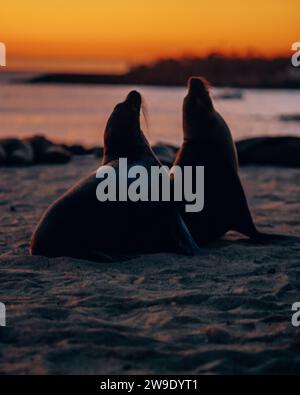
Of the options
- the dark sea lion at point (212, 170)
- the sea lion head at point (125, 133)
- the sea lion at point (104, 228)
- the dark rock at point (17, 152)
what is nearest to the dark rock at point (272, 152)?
the dark rock at point (17, 152)

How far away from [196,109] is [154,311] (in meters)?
2.71

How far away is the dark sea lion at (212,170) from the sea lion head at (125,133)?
1.78ft

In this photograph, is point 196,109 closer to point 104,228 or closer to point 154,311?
point 104,228

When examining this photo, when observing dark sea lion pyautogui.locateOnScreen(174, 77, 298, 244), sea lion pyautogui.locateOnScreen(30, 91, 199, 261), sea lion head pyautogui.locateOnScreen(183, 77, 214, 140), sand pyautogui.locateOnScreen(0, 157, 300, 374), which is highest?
sea lion head pyautogui.locateOnScreen(183, 77, 214, 140)

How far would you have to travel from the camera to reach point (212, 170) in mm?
6605

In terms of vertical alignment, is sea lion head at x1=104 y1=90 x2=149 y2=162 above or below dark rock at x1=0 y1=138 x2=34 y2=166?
below

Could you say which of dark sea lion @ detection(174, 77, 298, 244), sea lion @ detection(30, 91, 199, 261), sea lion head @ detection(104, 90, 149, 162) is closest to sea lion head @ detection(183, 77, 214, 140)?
dark sea lion @ detection(174, 77, 298, 244)

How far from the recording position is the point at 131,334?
4.01 m

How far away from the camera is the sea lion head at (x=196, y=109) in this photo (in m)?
6.65

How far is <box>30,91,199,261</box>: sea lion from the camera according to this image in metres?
5.84

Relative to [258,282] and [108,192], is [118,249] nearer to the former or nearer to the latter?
[108,192]

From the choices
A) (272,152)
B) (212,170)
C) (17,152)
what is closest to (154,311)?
(212,170)

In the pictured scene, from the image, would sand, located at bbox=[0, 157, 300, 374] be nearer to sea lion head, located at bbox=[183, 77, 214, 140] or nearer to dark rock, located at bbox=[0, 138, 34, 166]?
sea lion head, located at bbox=[183, 77, 214, 140]
